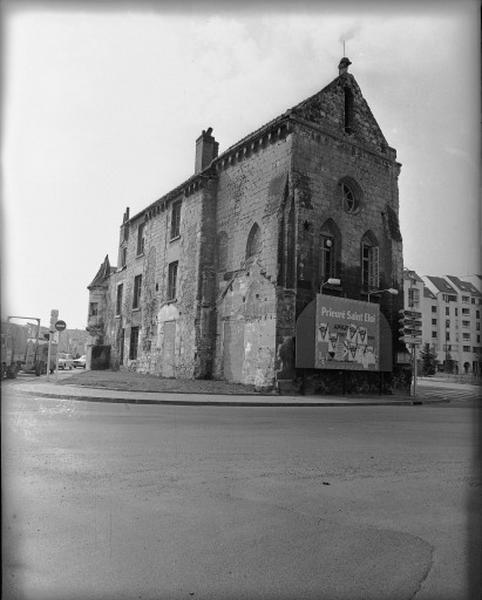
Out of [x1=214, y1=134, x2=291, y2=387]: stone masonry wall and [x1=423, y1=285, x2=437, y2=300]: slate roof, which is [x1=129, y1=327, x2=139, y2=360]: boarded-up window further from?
[x1=423, y1=285, x2=437, y2=300]: slate roof

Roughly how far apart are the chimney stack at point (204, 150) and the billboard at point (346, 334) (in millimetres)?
11472

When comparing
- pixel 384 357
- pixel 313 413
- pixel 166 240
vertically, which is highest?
pixel 166 240

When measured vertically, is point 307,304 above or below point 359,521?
above

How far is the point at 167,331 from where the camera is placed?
27766 mm

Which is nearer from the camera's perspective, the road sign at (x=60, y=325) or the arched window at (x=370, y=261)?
the road sign at (x=60, y=325)

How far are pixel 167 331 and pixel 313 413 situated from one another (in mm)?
14999

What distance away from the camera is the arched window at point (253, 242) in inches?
881

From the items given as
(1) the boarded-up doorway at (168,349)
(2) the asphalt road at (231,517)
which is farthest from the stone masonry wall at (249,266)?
(2) the asphalt road at (231,517)

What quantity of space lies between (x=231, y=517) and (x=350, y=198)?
827 inches

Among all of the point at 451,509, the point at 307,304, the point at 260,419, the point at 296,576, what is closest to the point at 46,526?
the point at 296,576

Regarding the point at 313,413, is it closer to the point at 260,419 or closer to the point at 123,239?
the point at 260,419

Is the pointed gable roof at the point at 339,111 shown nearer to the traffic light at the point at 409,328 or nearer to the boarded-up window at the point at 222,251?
the boarded-up window at the point at 222,251

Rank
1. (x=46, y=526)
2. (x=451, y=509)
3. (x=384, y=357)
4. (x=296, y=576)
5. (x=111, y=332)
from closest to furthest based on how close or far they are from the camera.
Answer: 1. (x=296, y=576)
2. (x=46, y=526)
3. (x=451, y=509)
4. (x=384, y=357)
5. (x=111, y=332)

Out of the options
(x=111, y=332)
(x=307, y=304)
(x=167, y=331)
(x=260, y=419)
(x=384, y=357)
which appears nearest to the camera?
(x=260, y=419)
